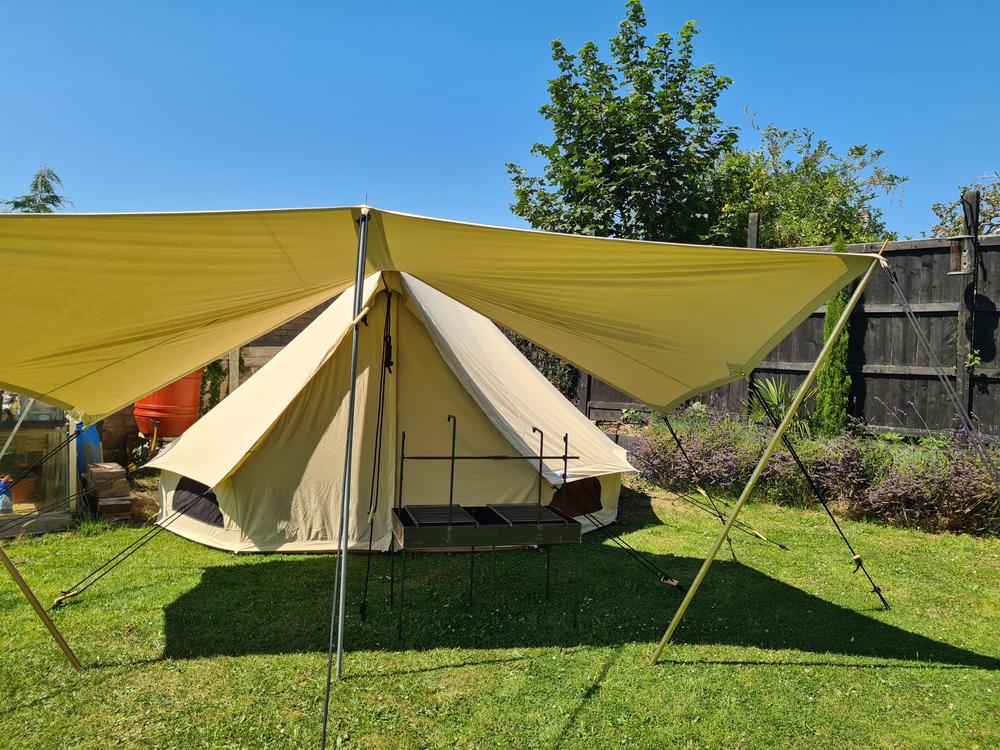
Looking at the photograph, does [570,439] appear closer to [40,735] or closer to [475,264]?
[475,264]

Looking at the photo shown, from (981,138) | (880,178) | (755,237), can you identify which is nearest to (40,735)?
(755,237)

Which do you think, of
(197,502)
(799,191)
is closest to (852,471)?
(197,502)

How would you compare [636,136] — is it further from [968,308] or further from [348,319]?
[348,319]

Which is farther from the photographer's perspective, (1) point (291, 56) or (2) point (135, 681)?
(1) point (291, 56)

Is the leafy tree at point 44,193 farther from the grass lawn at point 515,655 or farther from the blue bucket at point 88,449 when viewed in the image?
the grass lawn at point 515,655

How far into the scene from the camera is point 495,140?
954cm

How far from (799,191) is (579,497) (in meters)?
12.3

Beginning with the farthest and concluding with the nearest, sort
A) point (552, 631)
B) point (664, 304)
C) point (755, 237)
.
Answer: point (755, 237) → point (552, 631) → point (664, 304)

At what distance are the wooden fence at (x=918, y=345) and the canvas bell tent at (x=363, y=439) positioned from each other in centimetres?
307

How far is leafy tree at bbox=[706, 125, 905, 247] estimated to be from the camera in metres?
10.2

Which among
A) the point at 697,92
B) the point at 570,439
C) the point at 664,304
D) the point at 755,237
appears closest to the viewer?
the point at 664,304

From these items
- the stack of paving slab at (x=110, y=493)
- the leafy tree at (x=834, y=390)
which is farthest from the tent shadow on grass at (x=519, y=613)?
the leafy tree at (x=834, y=390)

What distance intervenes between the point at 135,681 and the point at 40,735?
0.40 metres

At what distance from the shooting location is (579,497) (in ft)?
16.1
